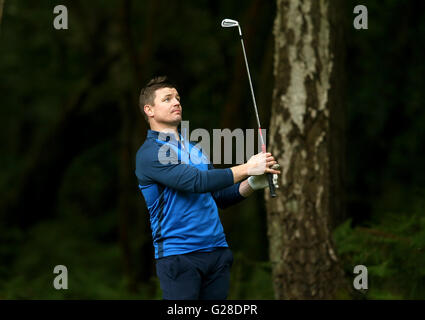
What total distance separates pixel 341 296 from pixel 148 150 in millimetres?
2734

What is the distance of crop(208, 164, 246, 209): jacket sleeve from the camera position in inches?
151

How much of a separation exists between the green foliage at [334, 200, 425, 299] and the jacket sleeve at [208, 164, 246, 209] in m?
2.34

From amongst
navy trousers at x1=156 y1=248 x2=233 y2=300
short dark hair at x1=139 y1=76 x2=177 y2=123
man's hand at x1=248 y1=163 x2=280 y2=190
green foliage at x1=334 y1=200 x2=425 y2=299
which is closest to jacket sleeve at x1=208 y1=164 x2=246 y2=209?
man's hand at x1=248 y1=163 x2=280 y2=190

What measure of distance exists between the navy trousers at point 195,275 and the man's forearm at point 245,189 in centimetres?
36

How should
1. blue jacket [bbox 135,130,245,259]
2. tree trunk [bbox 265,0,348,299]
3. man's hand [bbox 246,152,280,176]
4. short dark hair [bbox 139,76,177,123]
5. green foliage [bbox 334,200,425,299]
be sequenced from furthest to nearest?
green foliage [bbox 334,200,425,299], tree trunk [bbox 265,0,348,299], short dark hair [bbox 139,76,177,123], blue jacket [bbox 135,130,245,259], man's hand [bbox 246,152,280,176]

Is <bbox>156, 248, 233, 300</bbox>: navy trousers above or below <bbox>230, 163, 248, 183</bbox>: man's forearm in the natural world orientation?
below

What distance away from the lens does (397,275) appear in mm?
5879

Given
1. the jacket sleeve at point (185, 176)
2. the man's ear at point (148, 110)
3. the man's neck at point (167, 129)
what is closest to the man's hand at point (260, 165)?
the jacket sleeve at point (185, 176)

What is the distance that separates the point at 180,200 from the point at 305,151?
2268 millimetres

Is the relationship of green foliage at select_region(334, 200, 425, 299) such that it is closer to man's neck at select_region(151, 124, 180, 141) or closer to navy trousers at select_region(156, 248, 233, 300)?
navy trousers at select_region(156, 248, 233, 300)

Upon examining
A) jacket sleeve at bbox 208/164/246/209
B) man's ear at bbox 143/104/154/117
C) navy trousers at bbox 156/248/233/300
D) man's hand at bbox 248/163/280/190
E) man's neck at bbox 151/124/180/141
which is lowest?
navy trousers at bbox 156/248/233/300

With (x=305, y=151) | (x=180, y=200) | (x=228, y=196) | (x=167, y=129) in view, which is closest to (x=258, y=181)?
(x=228, y=196)

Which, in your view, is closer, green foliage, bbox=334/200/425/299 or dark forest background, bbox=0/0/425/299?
green foliage, bbox=334/200/425/299
